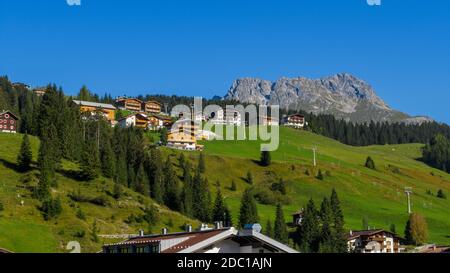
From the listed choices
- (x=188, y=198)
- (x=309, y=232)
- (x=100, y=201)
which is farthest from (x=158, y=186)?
(x=309, y=232)

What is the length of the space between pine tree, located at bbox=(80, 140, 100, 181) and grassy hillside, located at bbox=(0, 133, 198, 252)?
1.61m

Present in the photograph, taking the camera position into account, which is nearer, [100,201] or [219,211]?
[100,201]

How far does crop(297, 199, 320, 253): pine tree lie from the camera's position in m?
120

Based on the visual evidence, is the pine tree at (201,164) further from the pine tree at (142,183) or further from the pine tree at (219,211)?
the pine tree at (219,211)

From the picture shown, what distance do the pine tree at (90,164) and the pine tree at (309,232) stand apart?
128ft

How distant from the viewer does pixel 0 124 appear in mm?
163875

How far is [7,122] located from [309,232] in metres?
78.7

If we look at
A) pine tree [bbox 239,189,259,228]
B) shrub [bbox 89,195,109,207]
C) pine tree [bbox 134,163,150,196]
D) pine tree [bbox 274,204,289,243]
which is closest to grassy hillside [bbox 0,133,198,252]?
shrub [bbox 89,195,109,207]

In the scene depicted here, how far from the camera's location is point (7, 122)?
542 feet

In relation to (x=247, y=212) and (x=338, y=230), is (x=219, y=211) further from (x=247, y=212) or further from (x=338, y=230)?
(x=338, y=230)

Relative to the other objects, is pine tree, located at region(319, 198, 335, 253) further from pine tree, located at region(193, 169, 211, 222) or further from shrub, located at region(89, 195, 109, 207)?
shrub, located at region(89, 195, 109, 207)
